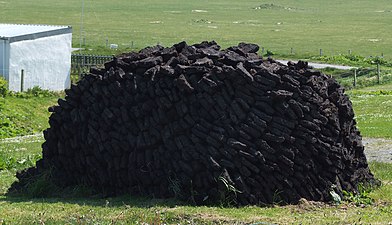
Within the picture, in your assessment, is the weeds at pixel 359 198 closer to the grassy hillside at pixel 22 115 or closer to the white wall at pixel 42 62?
the grassy hillside at pixel 22 115

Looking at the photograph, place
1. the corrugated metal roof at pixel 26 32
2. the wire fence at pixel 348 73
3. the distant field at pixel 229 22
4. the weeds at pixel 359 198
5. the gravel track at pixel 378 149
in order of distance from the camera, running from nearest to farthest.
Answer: the weeds at pixel 359 198, the gravel track at pixel 378 149, the corrugated metal roof at pixel 26 32, the wire fence at pixel 348 73, the distant field at pixel 229 22

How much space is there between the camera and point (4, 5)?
144250mm

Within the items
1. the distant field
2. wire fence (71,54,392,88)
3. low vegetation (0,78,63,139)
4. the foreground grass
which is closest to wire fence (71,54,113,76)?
wire fence (71,54,392,88)

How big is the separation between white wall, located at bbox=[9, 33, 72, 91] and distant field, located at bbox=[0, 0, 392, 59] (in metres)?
28.3

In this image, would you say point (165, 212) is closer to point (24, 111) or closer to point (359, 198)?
point (359, 198)

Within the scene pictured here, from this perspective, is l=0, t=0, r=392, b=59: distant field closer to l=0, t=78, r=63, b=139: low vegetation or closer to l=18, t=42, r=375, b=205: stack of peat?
l=0, t=78, r=63, b=139: low vegetation

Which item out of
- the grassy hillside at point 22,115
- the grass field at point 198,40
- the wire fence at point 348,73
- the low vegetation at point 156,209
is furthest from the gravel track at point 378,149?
the wire fence at point 348,73

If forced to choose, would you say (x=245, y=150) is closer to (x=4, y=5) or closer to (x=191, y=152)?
(x=191, y=152)

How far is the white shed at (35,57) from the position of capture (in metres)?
40.2

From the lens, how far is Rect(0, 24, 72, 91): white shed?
40219 millimetres

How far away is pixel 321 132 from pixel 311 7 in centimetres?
15586

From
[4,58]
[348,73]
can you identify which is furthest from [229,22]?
[4,58]

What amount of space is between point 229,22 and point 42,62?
82118 mm

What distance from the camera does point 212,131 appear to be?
14.0 meters
